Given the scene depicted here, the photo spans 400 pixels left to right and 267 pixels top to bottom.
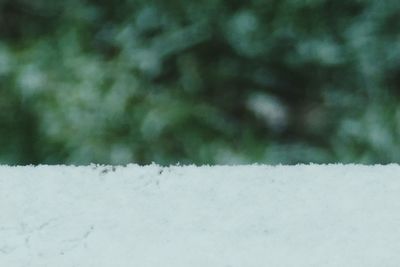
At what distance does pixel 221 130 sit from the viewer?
7.39 ft

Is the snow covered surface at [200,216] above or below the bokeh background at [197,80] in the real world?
below

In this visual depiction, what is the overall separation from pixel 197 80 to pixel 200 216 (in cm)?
96

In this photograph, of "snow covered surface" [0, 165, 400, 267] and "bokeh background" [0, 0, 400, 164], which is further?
"bokeh background" [0, 0, 400, 164]

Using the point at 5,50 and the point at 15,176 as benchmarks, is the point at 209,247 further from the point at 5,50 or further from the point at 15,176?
the point at 5,50

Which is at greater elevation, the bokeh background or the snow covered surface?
the bokeh background

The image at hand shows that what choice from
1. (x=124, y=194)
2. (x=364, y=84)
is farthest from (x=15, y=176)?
(x=364, y=84)

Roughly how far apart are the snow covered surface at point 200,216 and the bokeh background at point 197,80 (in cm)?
66

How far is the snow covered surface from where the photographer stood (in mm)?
1261

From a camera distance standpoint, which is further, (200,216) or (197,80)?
(197,80)

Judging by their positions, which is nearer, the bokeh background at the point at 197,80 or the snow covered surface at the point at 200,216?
the snow covered surface at the point at 200,216

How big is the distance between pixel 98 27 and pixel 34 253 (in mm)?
1113

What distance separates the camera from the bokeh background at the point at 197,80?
83.1 inches

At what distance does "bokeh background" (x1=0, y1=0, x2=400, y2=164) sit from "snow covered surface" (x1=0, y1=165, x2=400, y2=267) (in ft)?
2.16

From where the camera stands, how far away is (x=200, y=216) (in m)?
1.37
